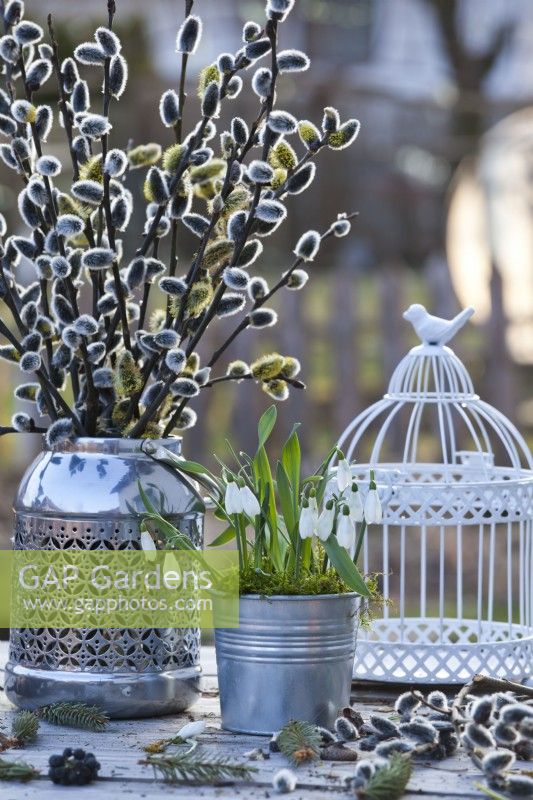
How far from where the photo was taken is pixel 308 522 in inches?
39.0

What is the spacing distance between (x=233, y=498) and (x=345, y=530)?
102mm

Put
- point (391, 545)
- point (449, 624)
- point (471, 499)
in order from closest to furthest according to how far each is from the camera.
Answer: point (471, 499) < point (449, 624) < point (391, 545)

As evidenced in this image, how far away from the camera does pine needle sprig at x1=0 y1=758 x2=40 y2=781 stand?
861 millimetres

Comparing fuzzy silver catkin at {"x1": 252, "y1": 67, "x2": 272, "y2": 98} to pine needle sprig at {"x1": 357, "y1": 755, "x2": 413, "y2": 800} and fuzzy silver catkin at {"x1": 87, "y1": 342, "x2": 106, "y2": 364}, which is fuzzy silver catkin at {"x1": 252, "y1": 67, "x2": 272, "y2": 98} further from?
pine needle sprig at {"x1": 357, "y1": 755, "x2": 413, "y2": 800}

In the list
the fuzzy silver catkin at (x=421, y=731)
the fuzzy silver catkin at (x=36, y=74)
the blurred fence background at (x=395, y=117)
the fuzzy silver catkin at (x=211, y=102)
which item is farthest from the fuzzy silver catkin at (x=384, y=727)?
the blurred fence background at (x=395, y=117)

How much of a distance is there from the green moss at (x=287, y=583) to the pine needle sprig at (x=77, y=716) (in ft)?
0.57

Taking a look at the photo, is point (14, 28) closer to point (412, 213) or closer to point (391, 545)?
point (391, 545)

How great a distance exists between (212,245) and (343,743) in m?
0.47

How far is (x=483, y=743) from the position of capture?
889 mm

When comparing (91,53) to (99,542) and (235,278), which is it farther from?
(99,542)

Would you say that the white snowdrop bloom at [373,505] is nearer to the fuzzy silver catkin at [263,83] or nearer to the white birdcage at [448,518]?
the white birdcage at [448,518]

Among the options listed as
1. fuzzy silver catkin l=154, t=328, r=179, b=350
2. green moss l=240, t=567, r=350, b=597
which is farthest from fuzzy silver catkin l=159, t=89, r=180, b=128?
green moss l=240, t=567, r=350, b=597

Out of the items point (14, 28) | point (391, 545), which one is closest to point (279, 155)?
point (14, 28)

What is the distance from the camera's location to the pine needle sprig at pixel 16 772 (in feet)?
2.83
